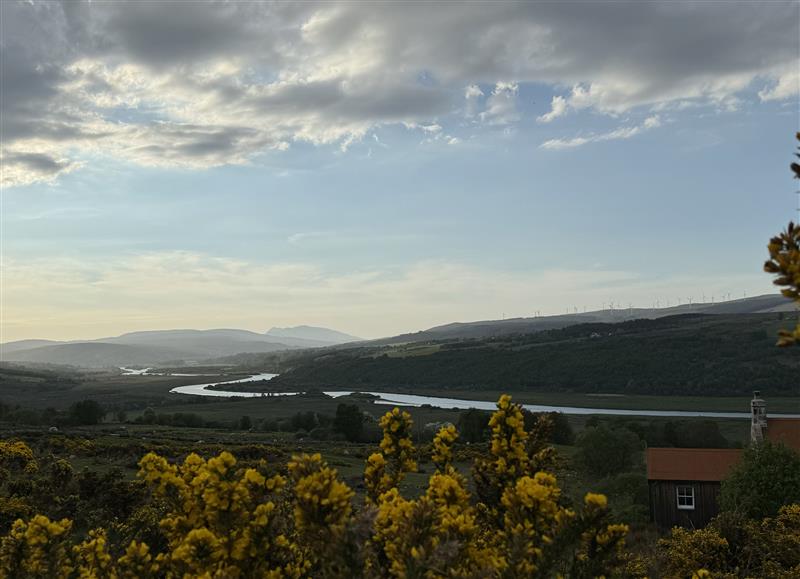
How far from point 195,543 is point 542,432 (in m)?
4.81

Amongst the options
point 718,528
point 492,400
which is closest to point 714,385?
point 492,400

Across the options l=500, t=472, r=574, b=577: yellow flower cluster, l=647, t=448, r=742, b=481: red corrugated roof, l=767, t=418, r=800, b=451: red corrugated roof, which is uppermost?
l=500, t=472, r=574, b=577: yellow flower cluster

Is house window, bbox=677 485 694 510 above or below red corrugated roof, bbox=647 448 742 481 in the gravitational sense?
below

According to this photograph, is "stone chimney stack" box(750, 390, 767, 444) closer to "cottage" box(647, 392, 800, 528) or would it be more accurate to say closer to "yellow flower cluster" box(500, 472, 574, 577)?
"cottage" box(647, 392, 800, 528)

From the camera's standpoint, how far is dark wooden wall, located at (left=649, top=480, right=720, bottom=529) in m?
39.0

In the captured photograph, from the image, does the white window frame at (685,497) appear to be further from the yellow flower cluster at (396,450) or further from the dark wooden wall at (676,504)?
the yellow flower cluster at (396,450)

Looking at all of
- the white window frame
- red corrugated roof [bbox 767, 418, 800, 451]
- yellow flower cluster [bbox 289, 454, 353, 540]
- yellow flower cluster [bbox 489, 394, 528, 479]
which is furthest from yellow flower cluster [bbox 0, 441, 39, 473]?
red corrugated roof [bbox 767, 418, 800, 451]

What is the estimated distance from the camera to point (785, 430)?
42.9 m

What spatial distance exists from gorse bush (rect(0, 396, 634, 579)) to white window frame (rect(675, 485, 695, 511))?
1421 inches

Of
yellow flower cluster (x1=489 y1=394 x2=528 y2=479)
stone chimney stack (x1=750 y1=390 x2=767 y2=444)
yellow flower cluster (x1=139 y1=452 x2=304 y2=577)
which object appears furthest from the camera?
stone chimney stack (x1=750 y1=390 x2=767 y2=444)

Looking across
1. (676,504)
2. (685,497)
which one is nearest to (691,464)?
(685,497)

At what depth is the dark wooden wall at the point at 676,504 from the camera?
3897 cm

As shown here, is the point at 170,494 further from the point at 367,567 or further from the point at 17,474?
the point at 17,474

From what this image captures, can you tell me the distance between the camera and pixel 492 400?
18362 centimetres
